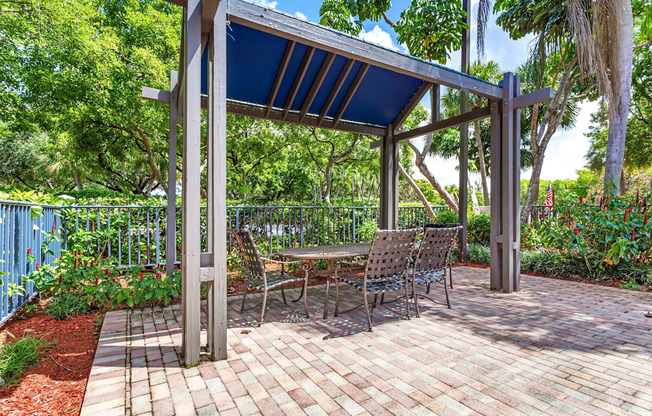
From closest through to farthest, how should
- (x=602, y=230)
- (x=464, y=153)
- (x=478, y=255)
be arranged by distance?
(x=602, y=230)
(x=478, y=255)
(x=464, y=153)

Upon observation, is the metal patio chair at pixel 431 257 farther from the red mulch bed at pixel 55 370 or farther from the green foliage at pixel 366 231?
the green foliage at pixel 366 231

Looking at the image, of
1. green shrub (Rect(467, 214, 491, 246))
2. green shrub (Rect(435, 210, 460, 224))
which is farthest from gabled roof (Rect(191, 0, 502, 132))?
green shrub (Rect(467, 214, 491, 246))

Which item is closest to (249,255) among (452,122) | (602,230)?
(452,122)

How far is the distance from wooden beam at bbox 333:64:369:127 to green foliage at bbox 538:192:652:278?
3986 millimetres

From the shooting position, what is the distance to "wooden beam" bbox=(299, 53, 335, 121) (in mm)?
4180

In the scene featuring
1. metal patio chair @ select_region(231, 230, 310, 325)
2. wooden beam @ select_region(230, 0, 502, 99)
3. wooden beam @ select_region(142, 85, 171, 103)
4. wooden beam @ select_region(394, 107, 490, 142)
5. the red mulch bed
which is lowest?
the red mulch bed

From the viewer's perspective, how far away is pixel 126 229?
5.14 m

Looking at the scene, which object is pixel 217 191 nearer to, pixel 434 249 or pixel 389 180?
pixel 434 249

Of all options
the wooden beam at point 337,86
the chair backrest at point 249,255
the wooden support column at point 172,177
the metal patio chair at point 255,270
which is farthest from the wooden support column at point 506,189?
the wooden support column at point 172,177

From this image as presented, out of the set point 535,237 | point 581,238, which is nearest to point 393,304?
point 581,238

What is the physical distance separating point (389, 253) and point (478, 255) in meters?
4.50

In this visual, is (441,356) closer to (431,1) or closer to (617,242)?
(617,242)

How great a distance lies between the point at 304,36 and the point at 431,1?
6.06 meters

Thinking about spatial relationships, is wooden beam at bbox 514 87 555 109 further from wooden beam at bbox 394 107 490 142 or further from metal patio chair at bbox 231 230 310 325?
metal patio chair at bbox 231 230 310 325
